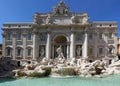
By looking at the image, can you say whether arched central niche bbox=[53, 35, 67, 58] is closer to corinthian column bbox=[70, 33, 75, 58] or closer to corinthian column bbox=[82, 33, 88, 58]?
corinthian column bbox=[70, 33, 75, 58]

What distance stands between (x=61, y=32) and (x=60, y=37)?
4.68 ft

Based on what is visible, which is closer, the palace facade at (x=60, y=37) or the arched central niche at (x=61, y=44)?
the palace facade at (x=60, y=37)

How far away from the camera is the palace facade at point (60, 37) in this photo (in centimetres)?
4238

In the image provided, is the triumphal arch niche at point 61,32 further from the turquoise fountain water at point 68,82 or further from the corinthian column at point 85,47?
the turquoise fountain water at point 68,82

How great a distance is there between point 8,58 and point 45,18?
445 inches

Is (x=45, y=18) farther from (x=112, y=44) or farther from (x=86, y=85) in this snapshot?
(x=86, y=85)

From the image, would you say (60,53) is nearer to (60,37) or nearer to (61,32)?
(60,37)

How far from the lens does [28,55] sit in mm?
43438

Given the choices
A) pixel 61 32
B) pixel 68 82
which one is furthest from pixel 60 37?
pixel 68 82

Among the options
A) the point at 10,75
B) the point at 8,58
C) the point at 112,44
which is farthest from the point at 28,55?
the point at 112,44

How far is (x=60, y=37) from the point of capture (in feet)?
144

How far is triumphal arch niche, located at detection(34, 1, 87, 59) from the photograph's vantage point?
42312 millimetres

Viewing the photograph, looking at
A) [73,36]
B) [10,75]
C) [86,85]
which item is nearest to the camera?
[86,85]

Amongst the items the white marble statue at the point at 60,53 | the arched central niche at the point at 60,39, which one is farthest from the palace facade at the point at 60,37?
the white marble statue at the point at 60,53
